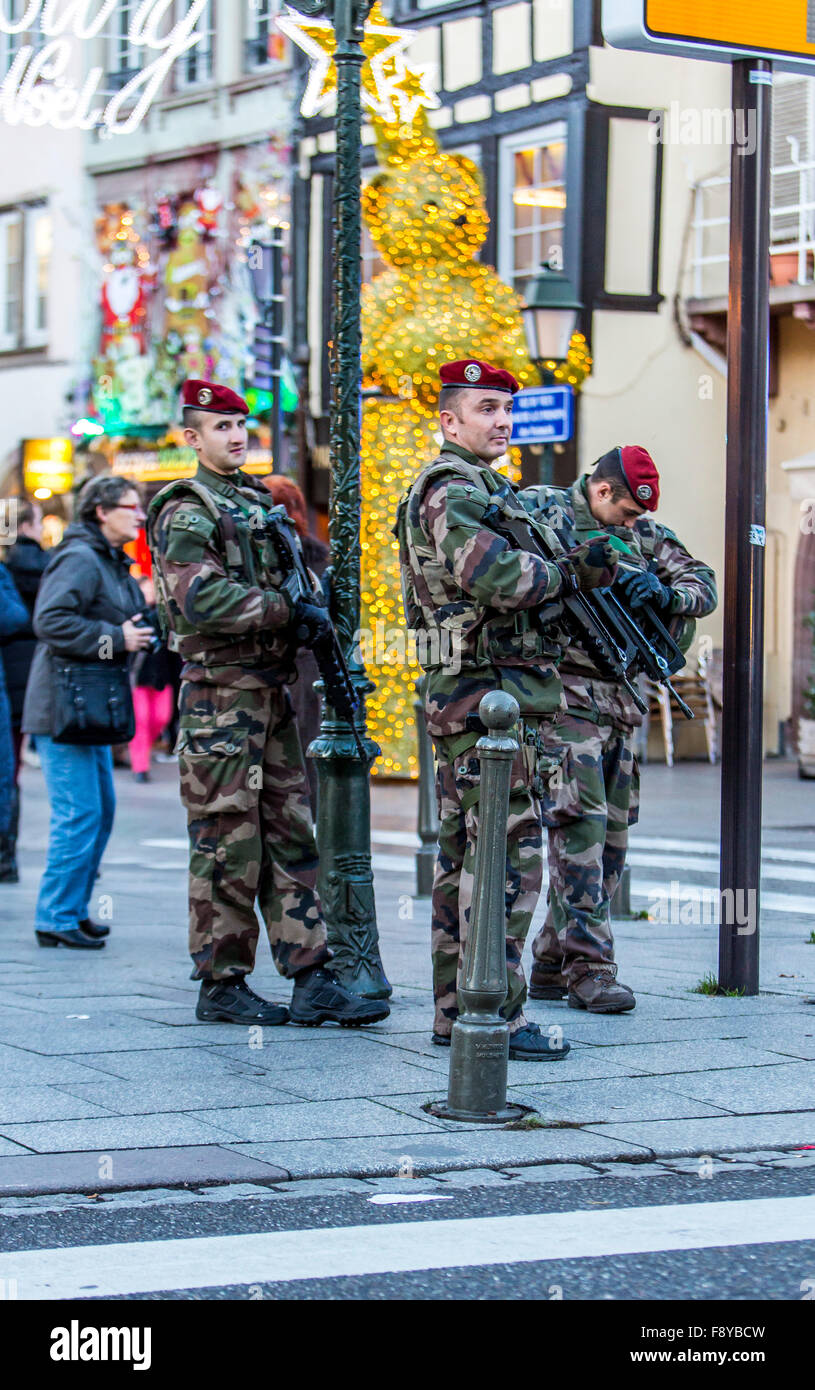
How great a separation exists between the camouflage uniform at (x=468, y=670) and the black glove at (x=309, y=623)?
16.4 inches

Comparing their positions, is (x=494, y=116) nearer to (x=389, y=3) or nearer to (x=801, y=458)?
(x=389, y=3)

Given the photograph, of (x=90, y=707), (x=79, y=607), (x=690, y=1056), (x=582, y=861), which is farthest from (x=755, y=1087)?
(x=79, y=607)

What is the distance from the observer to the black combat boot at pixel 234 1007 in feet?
21.1

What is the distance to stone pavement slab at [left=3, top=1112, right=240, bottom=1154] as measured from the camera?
16.1 feet

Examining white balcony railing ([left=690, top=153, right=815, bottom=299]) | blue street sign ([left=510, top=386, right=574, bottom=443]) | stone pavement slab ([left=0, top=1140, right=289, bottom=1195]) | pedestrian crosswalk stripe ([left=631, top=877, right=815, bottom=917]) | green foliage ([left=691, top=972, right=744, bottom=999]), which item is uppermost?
white balcony railing ([left=690, top=153, right=815, bottom=299])

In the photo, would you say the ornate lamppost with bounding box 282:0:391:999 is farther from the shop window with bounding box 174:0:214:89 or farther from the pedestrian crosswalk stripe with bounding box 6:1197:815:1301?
the shop window with bounding box 174:0:214:89

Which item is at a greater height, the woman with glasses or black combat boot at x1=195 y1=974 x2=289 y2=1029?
the woman with glasses

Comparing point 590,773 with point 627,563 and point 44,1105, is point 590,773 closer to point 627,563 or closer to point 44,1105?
point 627,563

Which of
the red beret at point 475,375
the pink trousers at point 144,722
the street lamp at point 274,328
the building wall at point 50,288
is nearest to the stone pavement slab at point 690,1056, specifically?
the red beret at point 475,375

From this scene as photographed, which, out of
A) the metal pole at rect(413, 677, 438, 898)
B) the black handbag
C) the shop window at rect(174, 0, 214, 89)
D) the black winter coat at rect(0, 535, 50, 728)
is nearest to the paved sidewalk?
the black handbag

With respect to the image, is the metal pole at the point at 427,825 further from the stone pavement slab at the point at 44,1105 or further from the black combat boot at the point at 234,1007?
the stone pavement slab at the point at 44,1105

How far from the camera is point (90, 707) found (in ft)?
27.1

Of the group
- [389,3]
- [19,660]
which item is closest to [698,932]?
[19,660]

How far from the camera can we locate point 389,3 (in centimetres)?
2136
